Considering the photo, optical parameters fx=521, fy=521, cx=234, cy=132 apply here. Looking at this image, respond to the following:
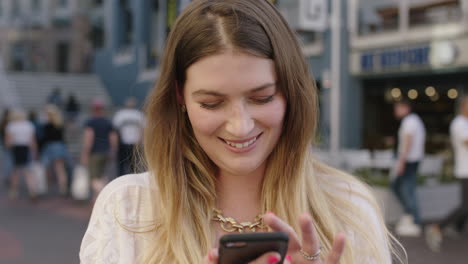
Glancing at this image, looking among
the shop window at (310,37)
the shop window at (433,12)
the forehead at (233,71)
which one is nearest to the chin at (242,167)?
the forehead at (233,71)

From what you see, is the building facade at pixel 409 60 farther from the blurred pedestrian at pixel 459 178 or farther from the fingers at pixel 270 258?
the fingers at pixel 270 258

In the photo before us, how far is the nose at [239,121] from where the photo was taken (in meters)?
1.29

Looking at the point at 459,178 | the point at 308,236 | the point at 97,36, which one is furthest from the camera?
the point at 97,36

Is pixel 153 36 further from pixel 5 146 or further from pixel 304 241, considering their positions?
pixel 304 241

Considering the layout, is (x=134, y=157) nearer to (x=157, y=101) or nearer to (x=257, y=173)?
(x=157, y=101)

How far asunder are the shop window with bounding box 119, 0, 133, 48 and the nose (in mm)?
23967

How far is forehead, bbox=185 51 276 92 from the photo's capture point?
127cm

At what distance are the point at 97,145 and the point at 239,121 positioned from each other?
294 inches

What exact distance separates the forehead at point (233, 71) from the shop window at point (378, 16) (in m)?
12.9

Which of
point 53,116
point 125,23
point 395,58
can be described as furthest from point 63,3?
point 53,116

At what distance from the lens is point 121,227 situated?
1.42 metres

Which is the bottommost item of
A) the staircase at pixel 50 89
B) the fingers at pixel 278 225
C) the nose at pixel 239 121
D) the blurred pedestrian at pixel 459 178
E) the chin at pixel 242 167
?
the blurred pedestrian at pixel 459 178

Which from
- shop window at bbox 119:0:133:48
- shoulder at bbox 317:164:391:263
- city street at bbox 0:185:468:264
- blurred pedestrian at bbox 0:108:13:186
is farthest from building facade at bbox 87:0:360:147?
shoulder at bbox 317:164:391:263

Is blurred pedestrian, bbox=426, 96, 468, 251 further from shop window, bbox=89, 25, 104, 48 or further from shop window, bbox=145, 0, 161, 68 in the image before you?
shop window, bbox=89, 25, 104, 48
